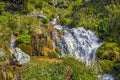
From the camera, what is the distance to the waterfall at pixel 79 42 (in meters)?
17.4

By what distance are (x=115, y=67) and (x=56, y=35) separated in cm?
366

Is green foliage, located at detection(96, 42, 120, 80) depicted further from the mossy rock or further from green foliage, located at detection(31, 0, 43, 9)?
green foliage, located at detection(31, 0, 43, 9)

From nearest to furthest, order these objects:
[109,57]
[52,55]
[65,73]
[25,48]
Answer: [65,73], [109,57], [52,55], [25,48]

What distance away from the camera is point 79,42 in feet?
59.0

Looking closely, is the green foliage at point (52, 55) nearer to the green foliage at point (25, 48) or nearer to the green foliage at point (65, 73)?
the green foliage at point (25, 48)

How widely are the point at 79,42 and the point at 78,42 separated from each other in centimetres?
6

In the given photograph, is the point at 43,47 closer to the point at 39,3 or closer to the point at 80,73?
the point at 39,3

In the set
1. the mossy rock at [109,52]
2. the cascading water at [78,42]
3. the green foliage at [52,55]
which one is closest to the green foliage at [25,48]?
the green foliage at [52,55]

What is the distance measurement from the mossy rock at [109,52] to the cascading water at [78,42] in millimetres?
472

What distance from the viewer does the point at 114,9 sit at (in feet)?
65.9

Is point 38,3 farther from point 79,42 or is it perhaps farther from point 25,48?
point 25,48

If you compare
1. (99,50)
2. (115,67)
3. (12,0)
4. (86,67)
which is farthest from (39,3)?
(86,67)

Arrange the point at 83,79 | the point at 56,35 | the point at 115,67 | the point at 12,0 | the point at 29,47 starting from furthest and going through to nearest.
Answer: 1. the point at 12,0
2. the point at 56,35
3. the point at 29,47
4. the point at 115,67
5. the point at 83,79

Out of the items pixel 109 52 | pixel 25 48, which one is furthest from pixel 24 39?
pixel 109 52
